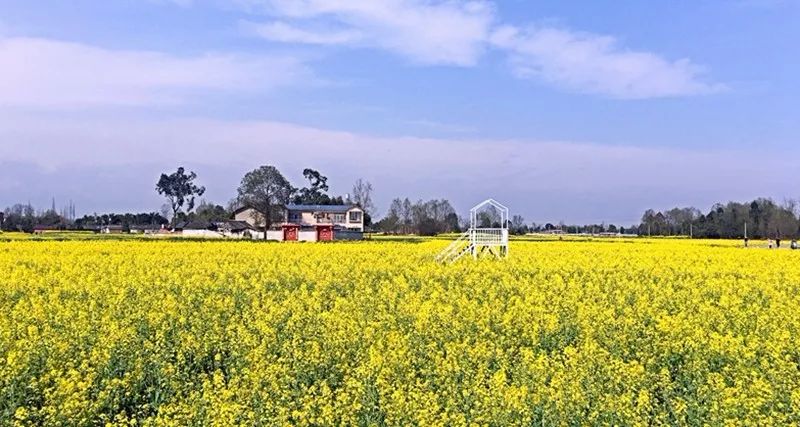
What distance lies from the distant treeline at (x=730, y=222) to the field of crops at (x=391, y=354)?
8262cm

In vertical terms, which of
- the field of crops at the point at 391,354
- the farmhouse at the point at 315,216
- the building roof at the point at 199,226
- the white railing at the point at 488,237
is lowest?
the field of crops at the point at 391,354

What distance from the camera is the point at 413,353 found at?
10500 mm

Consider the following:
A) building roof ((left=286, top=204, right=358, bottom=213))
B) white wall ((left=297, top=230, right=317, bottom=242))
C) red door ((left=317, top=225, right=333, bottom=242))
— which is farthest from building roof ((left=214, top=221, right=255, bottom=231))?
red door ((left=317, top=225, right=333, bottom=242))

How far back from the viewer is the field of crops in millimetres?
7488

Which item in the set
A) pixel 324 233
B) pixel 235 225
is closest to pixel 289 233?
pixel 324 233

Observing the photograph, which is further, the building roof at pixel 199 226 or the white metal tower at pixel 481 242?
the building roof at pixel 199 226

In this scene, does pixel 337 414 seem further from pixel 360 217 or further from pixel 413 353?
pixel 360 217

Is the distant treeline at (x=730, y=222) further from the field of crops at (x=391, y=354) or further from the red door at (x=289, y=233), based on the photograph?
the field of crops at (x=391, y=354)

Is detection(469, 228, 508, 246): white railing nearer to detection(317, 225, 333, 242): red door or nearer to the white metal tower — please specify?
the white metal tower

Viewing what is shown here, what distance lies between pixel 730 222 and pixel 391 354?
351ft

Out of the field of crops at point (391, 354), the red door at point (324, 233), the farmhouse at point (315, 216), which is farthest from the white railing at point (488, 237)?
the farmhouse at point (315, 216)

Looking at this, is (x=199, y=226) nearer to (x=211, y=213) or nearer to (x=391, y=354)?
(x=211, y=213)

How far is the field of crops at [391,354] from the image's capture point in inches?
295

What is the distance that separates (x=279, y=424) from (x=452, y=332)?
18.9 ft
